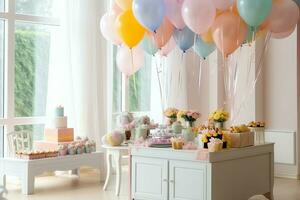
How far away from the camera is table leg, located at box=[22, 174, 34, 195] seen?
22.2 feet

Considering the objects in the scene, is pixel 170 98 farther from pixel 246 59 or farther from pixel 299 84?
pixel 299 84

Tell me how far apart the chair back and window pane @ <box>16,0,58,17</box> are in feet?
5.51

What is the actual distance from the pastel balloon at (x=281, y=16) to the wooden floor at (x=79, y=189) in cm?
202

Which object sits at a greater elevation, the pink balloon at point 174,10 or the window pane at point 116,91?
the pink balloon at point 174,10

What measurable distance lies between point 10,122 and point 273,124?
374cm

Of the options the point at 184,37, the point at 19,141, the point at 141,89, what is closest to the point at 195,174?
the point at 184,37

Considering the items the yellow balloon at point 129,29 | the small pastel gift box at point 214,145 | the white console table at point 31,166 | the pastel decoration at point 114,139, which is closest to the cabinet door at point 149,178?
the small pastel gift box at point 214,145

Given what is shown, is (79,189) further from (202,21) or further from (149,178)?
(202,21)

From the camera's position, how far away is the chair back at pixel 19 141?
7.42 m

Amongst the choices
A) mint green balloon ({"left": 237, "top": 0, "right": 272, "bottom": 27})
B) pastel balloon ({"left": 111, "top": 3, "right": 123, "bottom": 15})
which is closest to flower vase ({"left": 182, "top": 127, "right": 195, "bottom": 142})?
mint green balloon ({"left": 237, "top": 0, "right": 272, "bottom": 27})

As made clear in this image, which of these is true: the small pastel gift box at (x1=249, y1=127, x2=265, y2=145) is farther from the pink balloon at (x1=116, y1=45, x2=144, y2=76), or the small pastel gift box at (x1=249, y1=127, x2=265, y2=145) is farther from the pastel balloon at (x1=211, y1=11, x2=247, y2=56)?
the pink balloon at (x1=116, y1=45, x2=144, y2=76)

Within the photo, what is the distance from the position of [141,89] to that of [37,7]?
2.29 meters

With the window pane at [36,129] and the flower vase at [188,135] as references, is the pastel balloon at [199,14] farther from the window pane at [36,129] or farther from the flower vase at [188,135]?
the window pane at [36,129]

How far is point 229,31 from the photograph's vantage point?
18.9ft
